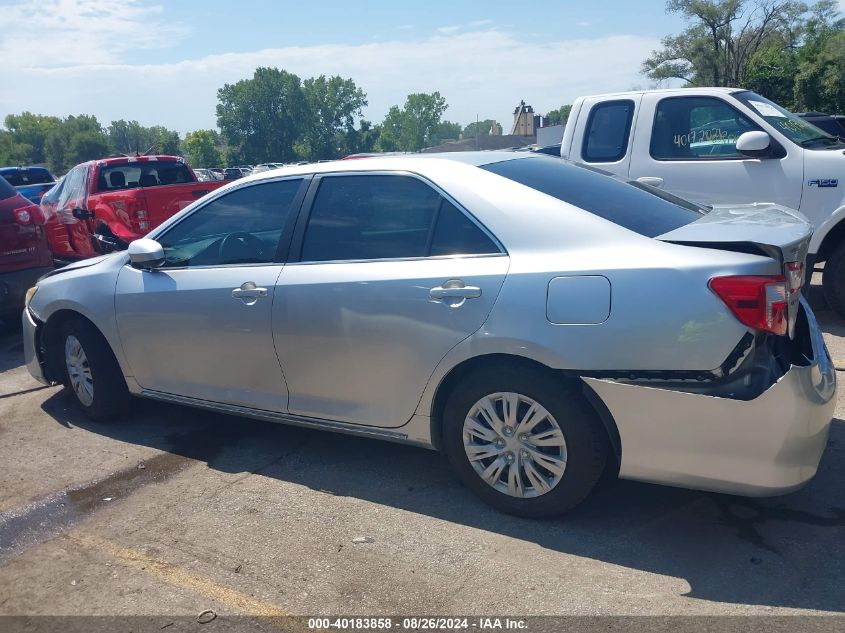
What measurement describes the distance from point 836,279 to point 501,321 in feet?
14.4

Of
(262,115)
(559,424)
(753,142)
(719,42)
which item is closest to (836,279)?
(753,142)

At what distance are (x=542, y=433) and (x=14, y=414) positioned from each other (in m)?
4.24

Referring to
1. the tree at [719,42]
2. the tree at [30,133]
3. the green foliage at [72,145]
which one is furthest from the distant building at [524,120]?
the tree at [30,133]

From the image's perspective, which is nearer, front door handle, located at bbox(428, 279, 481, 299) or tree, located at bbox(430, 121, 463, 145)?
front door handle, located at bbox(428, 279, 481, 299)

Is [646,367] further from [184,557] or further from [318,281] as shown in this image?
[184,557]

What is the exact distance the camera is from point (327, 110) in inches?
4456

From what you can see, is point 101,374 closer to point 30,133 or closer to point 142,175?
point 142,175

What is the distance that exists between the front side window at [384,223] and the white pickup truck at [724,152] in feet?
10.3

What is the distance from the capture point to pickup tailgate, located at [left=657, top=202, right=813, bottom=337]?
10.2 ft

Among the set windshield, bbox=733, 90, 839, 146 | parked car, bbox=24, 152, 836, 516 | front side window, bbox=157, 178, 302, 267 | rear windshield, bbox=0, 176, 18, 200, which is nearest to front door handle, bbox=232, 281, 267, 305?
parked car, bbox=24, 152, 836, 516

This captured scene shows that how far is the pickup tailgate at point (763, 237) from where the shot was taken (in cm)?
311

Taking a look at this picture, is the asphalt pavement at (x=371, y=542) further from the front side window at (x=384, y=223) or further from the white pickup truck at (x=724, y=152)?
the white pickup truck at (x=724, y=152)

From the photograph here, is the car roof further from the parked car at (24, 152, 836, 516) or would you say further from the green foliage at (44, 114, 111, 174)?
the green foliage at (44, 114, 111, 174)

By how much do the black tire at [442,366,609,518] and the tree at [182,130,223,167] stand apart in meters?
104
